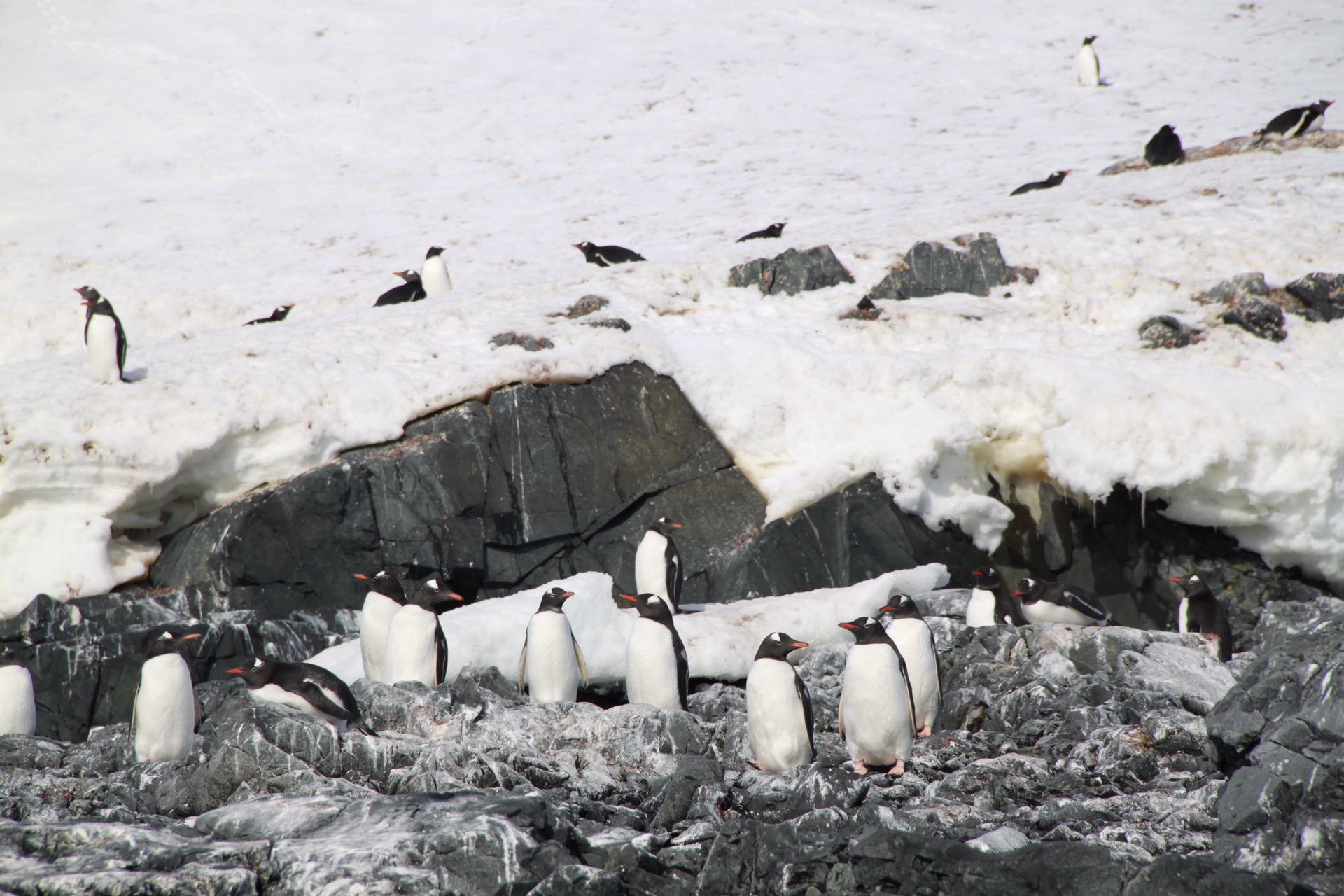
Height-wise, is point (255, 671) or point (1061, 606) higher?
point (255, 671)

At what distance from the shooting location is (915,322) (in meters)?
12.8

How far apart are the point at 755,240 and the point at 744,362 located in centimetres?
511

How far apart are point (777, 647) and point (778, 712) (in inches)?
15.9

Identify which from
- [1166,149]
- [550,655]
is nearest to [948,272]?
[1166,149]

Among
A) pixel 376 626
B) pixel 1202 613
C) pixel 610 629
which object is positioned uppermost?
pixel 376 626

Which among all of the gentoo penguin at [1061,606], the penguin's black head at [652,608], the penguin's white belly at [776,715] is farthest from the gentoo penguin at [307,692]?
the gentoo penguin at [1061,606]

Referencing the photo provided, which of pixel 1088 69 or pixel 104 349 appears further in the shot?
pixel 1088 69

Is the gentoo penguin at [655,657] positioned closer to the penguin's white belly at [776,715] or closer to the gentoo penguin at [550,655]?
the gentoo penguin at [550,655]

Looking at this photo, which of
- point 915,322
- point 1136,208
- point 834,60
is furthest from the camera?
point 834,60

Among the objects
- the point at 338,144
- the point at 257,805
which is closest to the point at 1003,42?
the point at 338,144

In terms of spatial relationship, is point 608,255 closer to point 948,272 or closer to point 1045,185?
point 948,272

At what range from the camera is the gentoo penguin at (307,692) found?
6.52 m

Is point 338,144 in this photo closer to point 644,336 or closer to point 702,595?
point 644,336

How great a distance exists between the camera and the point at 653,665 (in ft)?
24.9
